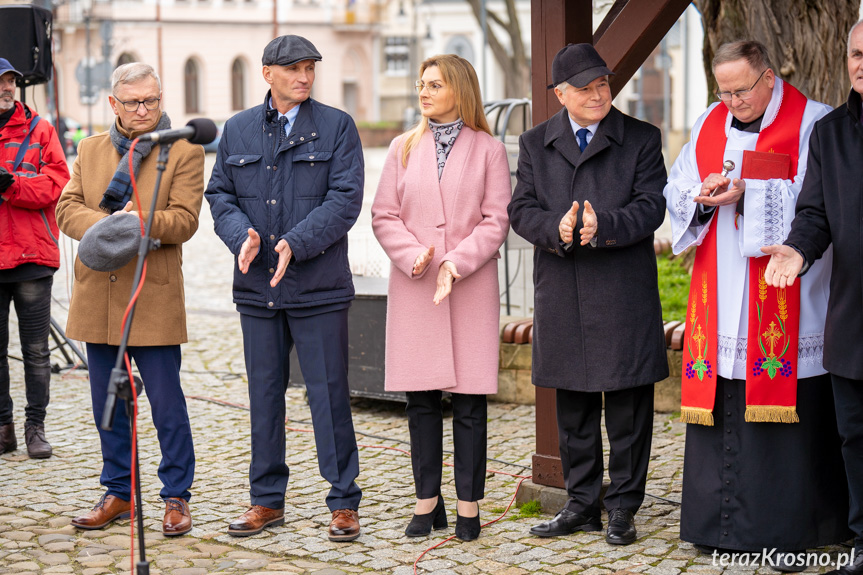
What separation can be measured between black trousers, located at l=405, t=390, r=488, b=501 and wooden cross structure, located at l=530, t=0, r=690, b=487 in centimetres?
47

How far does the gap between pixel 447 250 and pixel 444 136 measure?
0.50 m

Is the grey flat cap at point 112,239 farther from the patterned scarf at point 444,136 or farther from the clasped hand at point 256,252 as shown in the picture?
the patterned scarf at point 444,136

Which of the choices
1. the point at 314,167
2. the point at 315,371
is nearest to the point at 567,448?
the point at 315,371

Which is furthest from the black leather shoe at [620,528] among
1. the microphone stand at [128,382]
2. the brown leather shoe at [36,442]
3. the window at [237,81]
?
the window at [237,81]

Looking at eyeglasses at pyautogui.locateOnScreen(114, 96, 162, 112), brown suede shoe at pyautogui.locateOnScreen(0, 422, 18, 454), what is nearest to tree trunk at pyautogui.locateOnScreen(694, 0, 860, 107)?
eyeglasses at pyautogui.locateOnScreen(114, 96, 162, 112)

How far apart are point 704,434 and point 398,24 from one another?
62.0m

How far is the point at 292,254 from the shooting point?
4.77 m

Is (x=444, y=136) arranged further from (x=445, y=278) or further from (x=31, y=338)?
(x=31, y=338)

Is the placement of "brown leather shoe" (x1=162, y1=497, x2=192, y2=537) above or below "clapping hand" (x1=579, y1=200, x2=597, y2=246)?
below

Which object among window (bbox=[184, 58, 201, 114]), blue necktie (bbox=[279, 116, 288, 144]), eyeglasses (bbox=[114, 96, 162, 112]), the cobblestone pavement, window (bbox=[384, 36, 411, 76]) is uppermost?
window (bbox=[384, 36, 411, 76])

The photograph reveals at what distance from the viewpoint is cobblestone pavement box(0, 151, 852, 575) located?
15.1 ft

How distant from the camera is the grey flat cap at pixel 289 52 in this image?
4.81m

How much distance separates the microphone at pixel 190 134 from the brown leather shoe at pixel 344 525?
177 cm

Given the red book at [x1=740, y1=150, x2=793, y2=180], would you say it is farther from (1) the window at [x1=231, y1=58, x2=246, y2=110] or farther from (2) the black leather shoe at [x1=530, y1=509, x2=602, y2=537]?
(1) the window at [x1=231, y1=58, x2=246, y2=110]
